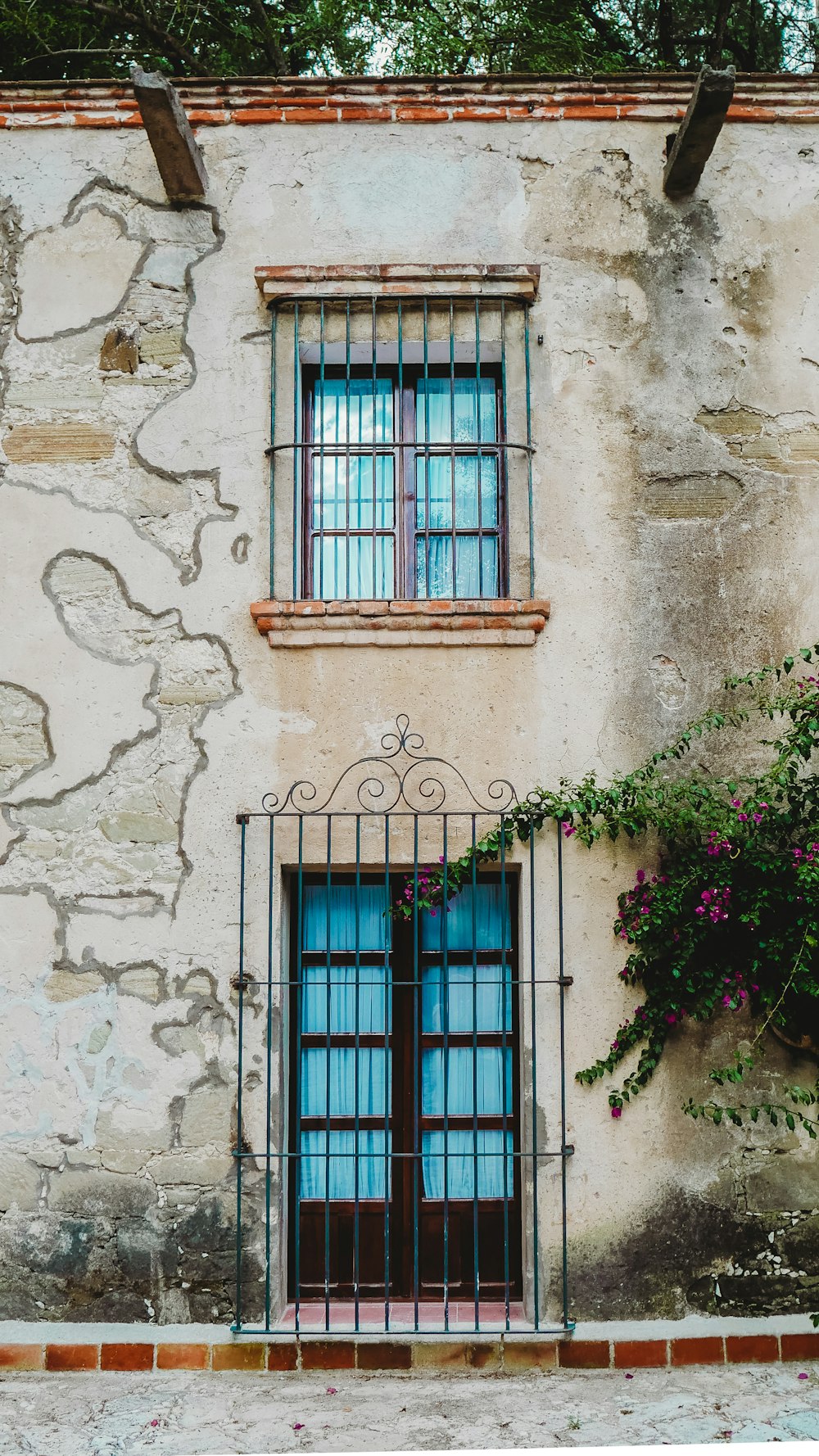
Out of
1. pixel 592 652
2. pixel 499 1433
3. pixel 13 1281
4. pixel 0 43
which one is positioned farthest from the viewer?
pixel 0 43

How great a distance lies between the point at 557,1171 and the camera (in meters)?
4.55

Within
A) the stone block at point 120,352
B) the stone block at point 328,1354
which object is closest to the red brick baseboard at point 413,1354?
the stone block at point 328,1354

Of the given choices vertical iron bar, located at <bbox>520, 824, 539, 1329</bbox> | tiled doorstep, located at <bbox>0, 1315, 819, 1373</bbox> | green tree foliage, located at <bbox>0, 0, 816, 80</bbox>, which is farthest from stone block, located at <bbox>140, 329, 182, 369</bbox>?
tiled doorstep, located at <bbox>0, 1315, 819, 1373</bbox>

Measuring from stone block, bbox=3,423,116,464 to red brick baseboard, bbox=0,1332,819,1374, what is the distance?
353cm

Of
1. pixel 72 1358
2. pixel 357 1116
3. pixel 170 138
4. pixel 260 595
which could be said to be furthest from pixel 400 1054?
pixel 170 138

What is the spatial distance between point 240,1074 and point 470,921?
3.69ft

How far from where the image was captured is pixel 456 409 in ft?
16.9

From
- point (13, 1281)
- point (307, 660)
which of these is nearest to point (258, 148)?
point (307, 660)

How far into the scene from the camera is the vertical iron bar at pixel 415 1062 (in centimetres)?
451

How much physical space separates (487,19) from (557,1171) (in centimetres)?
738

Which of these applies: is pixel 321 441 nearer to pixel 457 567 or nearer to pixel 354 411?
pixel 354 411

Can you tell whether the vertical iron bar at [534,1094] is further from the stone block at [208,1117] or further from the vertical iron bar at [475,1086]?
the stone block at [208,1117]

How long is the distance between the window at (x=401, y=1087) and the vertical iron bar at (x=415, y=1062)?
12 millimetres

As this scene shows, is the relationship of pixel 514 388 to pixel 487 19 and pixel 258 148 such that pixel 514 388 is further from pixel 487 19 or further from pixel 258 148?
pixel 487 19
